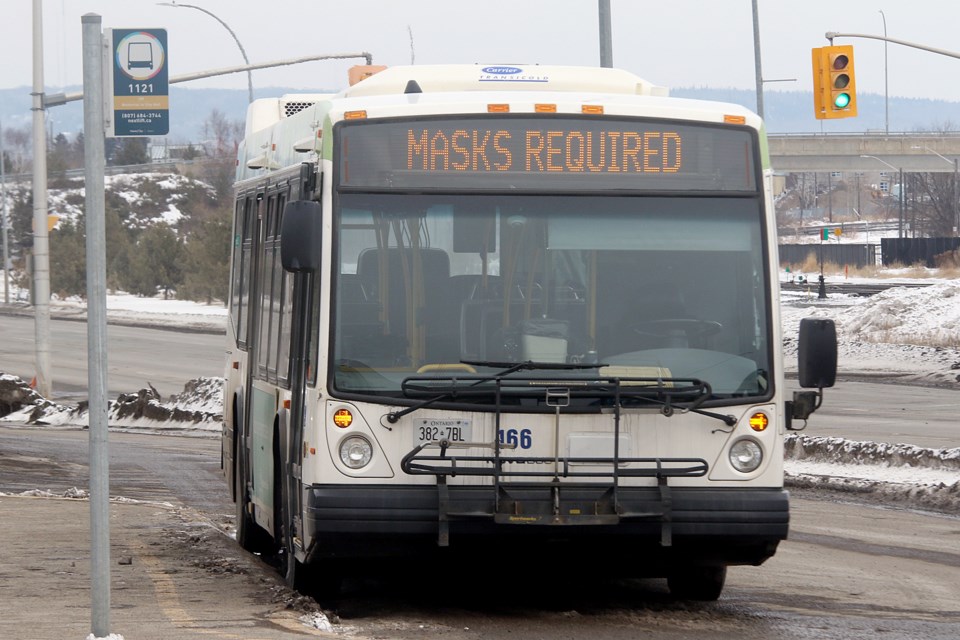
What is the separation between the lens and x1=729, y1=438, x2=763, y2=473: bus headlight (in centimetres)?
802

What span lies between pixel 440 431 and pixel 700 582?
2.04 m

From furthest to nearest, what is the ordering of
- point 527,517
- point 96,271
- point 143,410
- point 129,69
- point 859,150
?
point 859,150 → point 143,410 → point 527,517 → point 129,69 → point 96,271

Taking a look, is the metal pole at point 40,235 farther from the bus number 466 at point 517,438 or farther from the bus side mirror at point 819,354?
the bus side mirror at point 819,354

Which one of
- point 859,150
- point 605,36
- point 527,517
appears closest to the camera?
point 527,517

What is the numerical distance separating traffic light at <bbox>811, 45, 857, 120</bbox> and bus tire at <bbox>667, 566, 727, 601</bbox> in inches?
850

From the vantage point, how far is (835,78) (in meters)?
29.5

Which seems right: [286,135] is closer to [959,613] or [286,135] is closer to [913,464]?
[959,613]

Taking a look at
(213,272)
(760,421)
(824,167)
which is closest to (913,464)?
(760,421)

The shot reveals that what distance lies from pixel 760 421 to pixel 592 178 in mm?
1513

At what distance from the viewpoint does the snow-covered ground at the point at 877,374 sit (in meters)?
15.5

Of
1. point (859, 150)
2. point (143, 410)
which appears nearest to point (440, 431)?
point (143, 410)

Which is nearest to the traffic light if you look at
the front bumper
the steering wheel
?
the steering wheel

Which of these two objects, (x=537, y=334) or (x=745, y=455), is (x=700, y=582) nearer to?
(x=745, y=455)

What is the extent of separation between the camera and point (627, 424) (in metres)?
7.88
